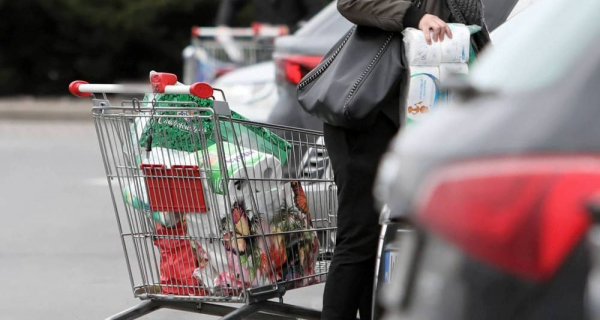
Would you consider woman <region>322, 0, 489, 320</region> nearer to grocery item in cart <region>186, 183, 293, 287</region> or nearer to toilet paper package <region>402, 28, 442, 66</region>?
toilet paper package <region>402, 28, 442, 66</region>

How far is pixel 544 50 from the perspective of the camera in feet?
7.39

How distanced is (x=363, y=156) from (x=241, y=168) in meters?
0.40

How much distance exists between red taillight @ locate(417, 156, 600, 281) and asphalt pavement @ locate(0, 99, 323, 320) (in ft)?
12.4

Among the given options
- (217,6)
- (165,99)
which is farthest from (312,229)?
(217,6)

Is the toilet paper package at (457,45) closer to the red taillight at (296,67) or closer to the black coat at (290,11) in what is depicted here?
the red taillight at (296,67)

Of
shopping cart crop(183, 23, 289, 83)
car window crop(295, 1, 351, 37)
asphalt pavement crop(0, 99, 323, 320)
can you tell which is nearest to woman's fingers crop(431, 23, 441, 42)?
asphalt pavement crop(0, 99, 323, 320)

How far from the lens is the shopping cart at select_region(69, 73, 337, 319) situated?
13.5 feet

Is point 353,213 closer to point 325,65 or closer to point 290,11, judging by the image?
point 325,65

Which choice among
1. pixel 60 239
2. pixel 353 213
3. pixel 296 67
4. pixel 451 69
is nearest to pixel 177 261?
pixel 353 213

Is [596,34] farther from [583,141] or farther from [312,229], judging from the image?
[312,229]

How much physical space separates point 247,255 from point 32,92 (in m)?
16.2

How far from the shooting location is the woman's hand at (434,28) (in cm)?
394

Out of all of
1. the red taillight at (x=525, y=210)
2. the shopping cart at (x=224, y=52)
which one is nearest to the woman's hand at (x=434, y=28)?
the red taillight at (x=525, y=210)

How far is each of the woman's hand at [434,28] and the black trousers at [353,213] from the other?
292 millimetres
